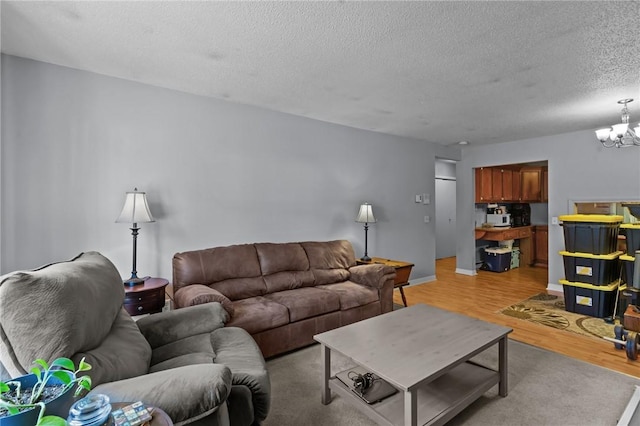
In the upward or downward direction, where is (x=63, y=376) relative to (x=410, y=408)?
upward

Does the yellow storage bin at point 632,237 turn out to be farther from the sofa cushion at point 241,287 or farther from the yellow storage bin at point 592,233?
the sofa cushion at point 241,287

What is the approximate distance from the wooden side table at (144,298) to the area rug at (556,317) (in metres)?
3.82

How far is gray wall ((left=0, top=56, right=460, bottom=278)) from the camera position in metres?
2.51

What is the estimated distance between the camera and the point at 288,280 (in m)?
3.36

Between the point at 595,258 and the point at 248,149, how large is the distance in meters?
4.20

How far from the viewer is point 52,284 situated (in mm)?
1222

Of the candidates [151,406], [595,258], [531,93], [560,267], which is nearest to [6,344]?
[151,406]

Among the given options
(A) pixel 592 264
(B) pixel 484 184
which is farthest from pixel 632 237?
(B) pixel 484 184

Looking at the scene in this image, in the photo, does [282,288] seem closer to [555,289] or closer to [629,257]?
[629,257]

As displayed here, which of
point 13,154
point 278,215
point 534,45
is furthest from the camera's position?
point 278,215

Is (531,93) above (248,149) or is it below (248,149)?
above

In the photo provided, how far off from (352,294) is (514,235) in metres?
4.99

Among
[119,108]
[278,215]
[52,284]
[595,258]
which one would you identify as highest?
[119,108]

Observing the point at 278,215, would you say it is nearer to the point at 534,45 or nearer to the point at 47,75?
the point at 47,75
